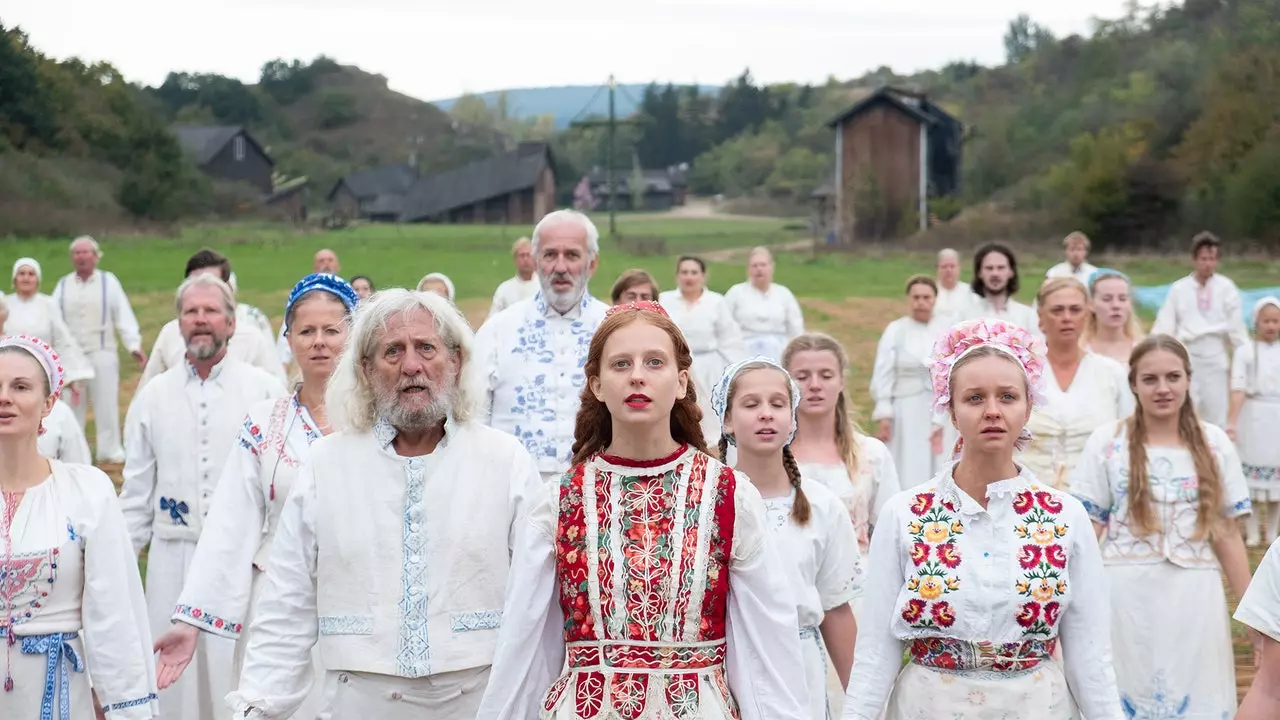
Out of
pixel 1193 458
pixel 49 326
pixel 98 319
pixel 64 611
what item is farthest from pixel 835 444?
pixel 98 319

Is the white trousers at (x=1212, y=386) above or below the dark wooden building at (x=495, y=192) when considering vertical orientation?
below

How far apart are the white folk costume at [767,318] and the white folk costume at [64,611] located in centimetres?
1091

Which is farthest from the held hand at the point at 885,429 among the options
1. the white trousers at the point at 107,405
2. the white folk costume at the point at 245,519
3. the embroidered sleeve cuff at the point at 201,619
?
the white trousers at the point at 107,405

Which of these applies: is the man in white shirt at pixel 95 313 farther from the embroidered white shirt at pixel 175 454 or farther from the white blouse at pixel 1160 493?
the white blouse at pixel 1160 493

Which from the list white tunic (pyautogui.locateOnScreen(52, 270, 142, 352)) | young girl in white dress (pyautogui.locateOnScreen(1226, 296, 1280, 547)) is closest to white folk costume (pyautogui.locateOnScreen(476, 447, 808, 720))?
young girl in white dress (pyautogui.locateOnScreen(1226, 296, 1280, 547))

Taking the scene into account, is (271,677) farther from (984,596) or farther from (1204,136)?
(1204,136)

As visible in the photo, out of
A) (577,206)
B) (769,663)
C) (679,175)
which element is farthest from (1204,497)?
(679,175)

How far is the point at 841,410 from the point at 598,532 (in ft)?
9.81

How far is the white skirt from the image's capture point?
660 cm

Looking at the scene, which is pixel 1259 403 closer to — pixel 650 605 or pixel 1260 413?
pixel 1260 413

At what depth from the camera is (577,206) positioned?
6838cm

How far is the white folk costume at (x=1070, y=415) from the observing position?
766cm

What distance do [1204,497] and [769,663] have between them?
11.5ft

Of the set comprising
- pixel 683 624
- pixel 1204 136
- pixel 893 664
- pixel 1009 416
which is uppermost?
pixel 1204 136
